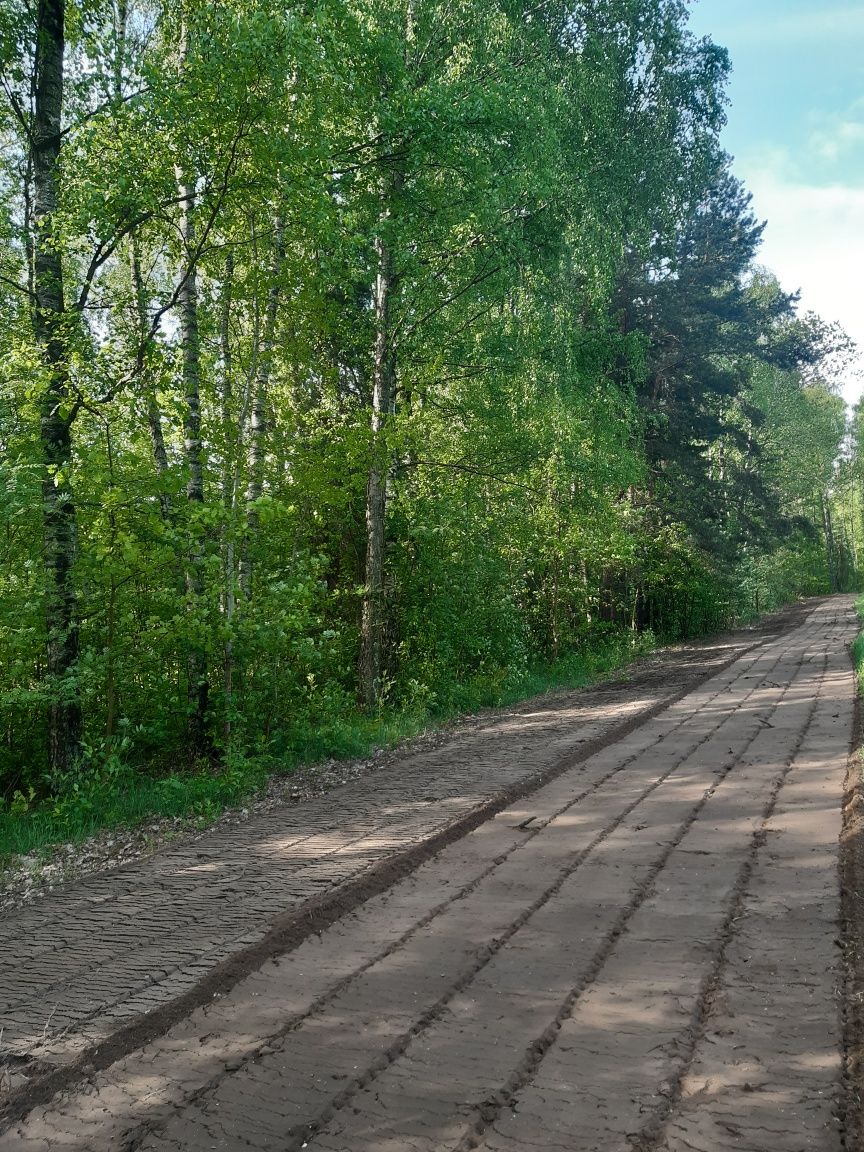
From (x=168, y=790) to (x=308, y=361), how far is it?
613 cm

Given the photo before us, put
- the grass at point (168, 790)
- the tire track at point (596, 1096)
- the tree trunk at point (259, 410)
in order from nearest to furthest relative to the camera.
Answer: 1. the tire track at point (596, 1096)
2. the grass at point (168, 790)
3. the tree trunk at point (259, 410)

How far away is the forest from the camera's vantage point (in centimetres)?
752

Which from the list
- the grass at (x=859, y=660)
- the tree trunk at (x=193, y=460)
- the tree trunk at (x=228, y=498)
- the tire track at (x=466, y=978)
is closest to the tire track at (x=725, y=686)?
the tire track at (x=466, y=978)

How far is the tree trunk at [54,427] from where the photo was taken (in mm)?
7543

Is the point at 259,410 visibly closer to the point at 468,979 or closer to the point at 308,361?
the point at 308,361

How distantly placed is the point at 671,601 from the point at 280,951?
22.0 metres

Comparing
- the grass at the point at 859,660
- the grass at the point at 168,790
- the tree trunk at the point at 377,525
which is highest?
the tree trunk at the point at 377,525

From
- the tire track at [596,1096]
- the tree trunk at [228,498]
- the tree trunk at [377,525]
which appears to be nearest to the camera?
the tire track at [596,1096]

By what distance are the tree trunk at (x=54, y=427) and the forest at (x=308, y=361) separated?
0.10ft

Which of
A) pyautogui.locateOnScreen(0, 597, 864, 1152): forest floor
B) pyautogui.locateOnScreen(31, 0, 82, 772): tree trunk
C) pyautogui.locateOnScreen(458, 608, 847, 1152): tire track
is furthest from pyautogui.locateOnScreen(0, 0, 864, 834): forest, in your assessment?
pyautogui.locateOnScreen(458, 608, 847, 1152): tire track

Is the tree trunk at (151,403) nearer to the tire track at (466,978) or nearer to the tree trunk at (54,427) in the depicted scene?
the tree trunk at (54,427)

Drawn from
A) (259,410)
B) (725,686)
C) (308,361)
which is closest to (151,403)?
(259,410)

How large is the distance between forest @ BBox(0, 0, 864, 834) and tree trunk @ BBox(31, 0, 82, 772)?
0.03m

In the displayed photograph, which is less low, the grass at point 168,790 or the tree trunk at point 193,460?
the tree trunk at point 193,460
